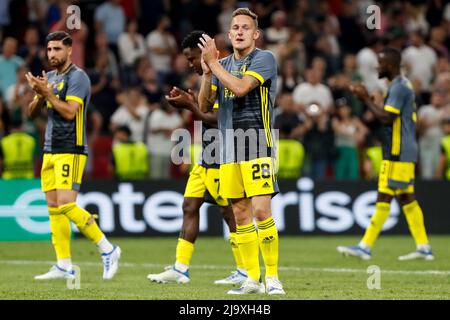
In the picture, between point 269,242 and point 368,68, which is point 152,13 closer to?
point 368,68

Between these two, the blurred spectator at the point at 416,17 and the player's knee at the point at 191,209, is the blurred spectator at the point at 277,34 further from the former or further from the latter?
the player's knee at the point at 191,209

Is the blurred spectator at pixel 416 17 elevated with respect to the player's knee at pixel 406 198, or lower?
elevated

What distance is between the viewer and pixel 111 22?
74.7ft

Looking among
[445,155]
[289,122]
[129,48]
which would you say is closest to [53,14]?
[129,48]

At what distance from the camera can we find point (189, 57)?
463 inches

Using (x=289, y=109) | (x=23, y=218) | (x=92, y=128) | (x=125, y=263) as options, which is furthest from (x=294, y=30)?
(x=125, y=263)

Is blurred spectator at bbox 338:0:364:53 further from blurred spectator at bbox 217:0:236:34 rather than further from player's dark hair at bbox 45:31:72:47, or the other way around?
player's dark hair at bbox 45:31:72:47

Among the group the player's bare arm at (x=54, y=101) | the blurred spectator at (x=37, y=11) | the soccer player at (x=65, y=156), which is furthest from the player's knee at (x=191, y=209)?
the blurred spectator at (x=37, y=11)

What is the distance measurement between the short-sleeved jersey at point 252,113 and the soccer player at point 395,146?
4.47 metres

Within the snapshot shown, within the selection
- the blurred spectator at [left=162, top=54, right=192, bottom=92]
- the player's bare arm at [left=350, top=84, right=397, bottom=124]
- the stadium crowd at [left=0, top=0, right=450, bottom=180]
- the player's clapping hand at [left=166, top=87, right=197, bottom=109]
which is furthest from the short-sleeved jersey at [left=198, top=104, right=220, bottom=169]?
the blurred spectator at [left=162, top=54, right=192, bottom=92]

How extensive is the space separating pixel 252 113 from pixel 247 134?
21cm

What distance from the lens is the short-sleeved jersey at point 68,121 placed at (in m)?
12.6
